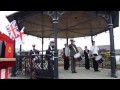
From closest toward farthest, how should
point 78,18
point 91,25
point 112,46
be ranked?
point 112,46, point 78,18, point 91,25

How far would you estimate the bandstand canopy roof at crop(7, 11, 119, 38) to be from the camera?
10.9 meters

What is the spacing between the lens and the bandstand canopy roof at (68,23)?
1091 cm

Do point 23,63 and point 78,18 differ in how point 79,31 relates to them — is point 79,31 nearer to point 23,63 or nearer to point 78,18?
point 78,18

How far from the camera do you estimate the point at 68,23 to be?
1374 cm

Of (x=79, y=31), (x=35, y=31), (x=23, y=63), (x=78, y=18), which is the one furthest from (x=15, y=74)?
Result: (x=79, y=31)

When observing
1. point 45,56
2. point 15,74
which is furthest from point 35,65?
point 15,74

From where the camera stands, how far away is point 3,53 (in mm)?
3729
